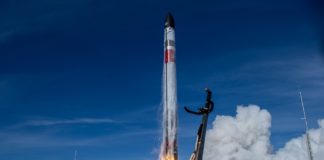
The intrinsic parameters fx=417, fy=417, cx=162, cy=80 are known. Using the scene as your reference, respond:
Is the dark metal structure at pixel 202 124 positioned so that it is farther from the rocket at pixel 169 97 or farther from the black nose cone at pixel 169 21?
the black nose cone at pixel 169 21

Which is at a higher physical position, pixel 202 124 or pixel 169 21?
pixel 169 21

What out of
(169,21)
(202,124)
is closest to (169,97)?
(202,124)

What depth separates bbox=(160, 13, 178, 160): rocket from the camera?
7007cm

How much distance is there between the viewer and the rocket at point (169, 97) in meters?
70.1

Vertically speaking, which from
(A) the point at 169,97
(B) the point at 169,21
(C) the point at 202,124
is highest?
(B) the point at 169,21

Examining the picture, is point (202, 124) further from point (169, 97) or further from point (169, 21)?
point (169, 21)

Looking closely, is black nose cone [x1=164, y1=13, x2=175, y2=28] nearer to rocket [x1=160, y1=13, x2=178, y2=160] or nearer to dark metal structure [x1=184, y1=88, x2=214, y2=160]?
rocket [x1=160, y1=13, x2=178, y2=160]

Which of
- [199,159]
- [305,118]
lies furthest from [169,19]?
[305,118]

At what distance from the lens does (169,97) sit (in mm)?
74562

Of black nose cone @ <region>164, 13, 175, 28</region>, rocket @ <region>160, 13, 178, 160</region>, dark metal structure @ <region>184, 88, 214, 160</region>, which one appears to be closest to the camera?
dark metal structure @ <region>184, 88, 214, 160</region>

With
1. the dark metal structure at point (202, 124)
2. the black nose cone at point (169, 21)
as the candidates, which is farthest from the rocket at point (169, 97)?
the dark metal structure at point (202, 124)

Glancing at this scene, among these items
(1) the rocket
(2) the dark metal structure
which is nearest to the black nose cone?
(1) the rocket

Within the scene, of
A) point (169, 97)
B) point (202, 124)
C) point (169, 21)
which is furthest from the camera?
point (169, 21)

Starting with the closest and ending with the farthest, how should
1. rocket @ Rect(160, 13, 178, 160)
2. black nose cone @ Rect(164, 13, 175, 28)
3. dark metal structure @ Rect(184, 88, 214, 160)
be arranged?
1. dark metal structure @ Rect(184, 88, 214, 160)
2. rocket @ Rect(160, 13, 178, 160)
3. black nose cone @ Rect(164, 13, 175, 28)
